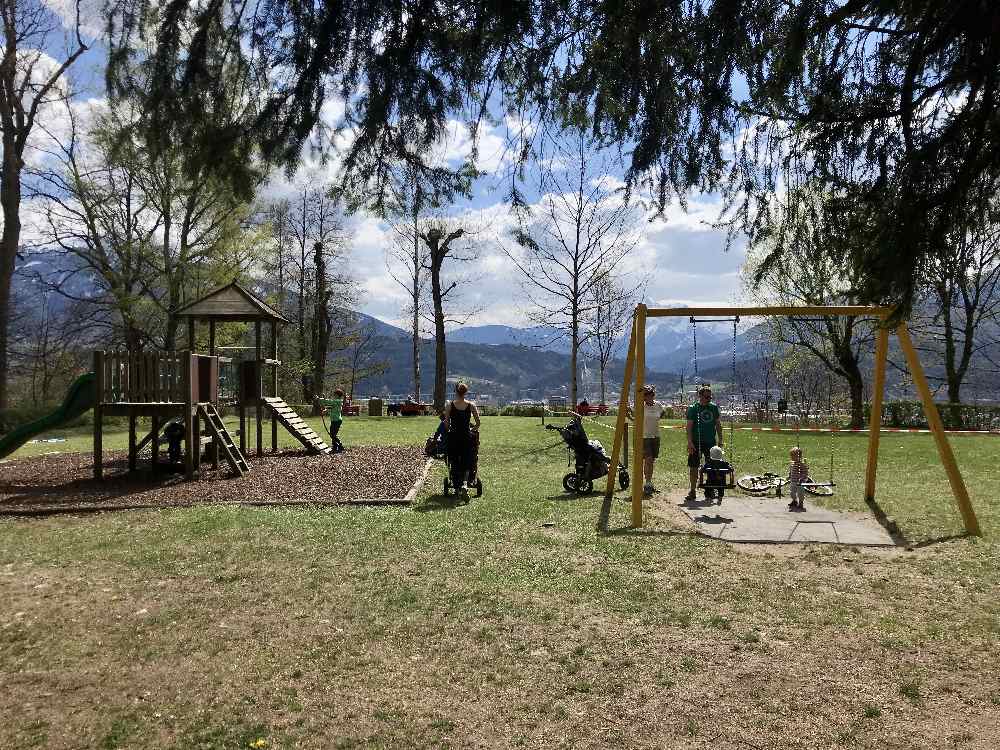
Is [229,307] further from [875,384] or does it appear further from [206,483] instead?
[875,384]

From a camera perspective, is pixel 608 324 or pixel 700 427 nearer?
pixel 700 427

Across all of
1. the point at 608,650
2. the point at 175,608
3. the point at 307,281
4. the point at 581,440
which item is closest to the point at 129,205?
the point at 307,281

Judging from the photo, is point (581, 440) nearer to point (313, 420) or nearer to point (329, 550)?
point (329, 550)

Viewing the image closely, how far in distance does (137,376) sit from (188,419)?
1.15 m

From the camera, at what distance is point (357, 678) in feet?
13.6

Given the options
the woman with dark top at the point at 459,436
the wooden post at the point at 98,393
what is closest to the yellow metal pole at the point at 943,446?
the woman with dark top at the point at 459,436

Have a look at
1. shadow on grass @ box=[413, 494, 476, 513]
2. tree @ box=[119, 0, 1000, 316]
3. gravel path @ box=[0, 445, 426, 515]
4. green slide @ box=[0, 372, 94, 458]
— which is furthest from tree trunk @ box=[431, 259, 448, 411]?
tree @ box=[119, 0, 1000, 316]

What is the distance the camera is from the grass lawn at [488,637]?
3.60 metres

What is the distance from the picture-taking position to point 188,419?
12539 millimetres

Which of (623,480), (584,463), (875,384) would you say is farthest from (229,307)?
(875,384)

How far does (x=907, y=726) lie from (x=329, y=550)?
518cm

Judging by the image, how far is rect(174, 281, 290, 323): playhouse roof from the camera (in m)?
16.5

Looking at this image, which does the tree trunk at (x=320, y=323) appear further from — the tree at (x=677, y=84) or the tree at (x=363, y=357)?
the tree at (x=677, y=84)

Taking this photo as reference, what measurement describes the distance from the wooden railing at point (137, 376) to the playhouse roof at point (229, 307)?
3.86 meters
